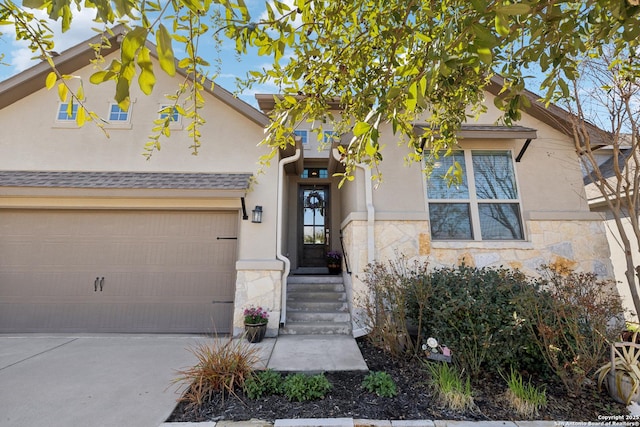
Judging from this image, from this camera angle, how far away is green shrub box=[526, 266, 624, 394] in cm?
329

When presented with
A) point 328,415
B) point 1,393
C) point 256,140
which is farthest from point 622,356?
point 1,393

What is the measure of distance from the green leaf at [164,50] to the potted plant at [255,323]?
4.72 m

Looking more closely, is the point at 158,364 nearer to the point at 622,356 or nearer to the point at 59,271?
the point at 59,271

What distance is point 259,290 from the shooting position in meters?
5.67

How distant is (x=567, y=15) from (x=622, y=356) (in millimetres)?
3609

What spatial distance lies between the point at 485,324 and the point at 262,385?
2.79 metres

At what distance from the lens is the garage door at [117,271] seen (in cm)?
589

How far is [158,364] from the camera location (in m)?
4.24

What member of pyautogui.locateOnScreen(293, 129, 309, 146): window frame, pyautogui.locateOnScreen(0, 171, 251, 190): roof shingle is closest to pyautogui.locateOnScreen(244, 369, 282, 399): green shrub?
pyautogui.locateOnScreen(0, 171, 251, 190): roof shingle

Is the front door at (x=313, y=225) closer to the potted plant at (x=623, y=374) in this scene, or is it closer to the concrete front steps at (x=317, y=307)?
the concrete front steps at (x=317, y=307)

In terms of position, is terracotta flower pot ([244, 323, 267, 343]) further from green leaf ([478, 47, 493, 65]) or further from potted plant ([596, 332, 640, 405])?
green leaf ([478, 47, 493, 65])

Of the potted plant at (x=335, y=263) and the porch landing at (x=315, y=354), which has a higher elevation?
the potted plant at (x=335, y=263)

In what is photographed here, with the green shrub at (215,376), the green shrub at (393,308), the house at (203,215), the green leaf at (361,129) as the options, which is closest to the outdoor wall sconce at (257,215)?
the house at (203,215)

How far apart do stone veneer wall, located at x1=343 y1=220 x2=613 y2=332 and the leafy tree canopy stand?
2372mm
